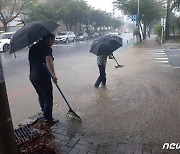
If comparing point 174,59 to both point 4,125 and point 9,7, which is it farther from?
point 9,7

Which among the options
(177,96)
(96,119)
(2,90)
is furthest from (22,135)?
(177,96)

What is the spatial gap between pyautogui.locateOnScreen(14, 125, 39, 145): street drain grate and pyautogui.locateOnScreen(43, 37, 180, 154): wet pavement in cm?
40

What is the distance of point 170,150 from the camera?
3.85 metres

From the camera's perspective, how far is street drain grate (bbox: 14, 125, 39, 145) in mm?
4252

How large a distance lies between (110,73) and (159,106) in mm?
4687

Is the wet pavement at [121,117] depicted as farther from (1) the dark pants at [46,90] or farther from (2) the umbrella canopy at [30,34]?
(2) the umbrella canopy at [30,34]

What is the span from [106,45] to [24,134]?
369 cm

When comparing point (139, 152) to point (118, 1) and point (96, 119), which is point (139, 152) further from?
point (118, 1)

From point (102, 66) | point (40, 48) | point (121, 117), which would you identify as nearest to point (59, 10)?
point (102, 66)

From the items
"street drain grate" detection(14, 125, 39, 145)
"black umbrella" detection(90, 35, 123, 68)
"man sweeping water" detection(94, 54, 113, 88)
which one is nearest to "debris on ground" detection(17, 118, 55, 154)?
"street drain grate" detection(14, 125, 39, 145)

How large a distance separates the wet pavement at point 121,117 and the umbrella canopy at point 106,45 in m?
1.20

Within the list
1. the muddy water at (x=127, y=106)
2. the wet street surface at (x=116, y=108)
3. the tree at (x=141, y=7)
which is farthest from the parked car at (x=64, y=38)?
the muddy water at (x=127, y=106)

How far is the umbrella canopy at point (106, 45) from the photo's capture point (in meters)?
7.09

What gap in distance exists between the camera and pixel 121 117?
17.3ft
